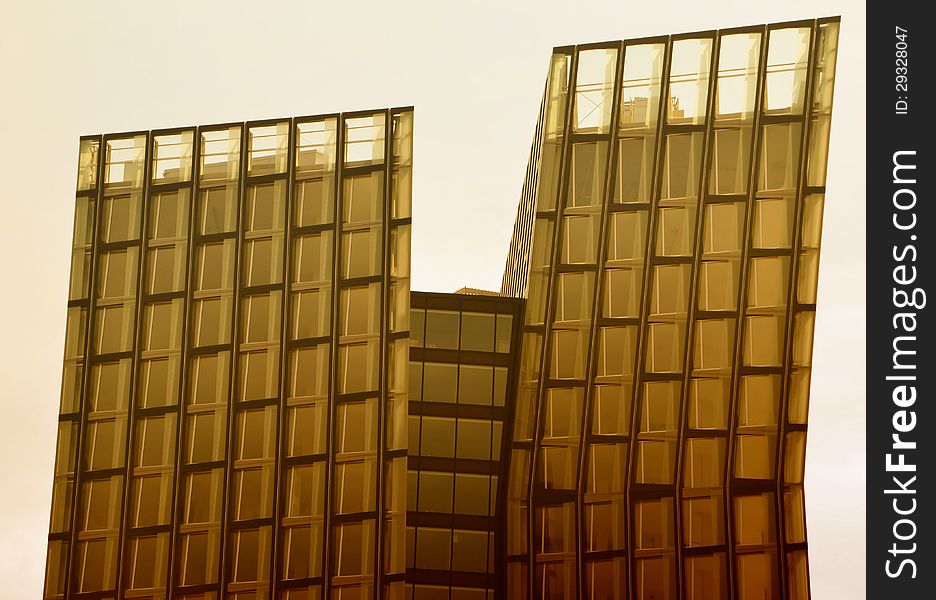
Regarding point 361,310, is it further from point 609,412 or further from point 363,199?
point 609,412

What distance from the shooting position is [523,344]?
122 ft

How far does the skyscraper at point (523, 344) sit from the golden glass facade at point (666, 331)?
2.7 inches

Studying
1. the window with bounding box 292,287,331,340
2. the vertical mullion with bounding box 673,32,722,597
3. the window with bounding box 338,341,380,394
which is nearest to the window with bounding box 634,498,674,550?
the vertical mullion with bounding box 673,32,722,597

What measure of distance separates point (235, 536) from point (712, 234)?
17.2 m

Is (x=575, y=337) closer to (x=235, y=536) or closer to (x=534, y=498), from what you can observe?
(x=534, y=498)

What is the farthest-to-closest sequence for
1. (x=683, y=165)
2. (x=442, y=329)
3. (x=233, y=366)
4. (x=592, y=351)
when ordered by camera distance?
(x=442, y=329)
(x=592, y=351)
(x=233, y=366)
(x=683, y=165)

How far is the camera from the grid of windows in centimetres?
4172

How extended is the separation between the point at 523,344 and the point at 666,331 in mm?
4475

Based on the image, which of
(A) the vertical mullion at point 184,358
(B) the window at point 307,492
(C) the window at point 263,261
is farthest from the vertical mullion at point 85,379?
(B) the window at point 307,492

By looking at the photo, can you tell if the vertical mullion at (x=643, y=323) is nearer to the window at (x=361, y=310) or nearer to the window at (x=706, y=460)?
the window at (x=706, y=460)

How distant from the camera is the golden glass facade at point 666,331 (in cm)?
3588

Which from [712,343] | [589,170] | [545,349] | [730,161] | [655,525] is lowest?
[655,525]

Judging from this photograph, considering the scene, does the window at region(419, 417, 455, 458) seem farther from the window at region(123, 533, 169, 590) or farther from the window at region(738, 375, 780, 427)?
the window at region(738, 375, 780, 427)

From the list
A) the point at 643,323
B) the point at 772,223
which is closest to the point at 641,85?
the point at 772,223
